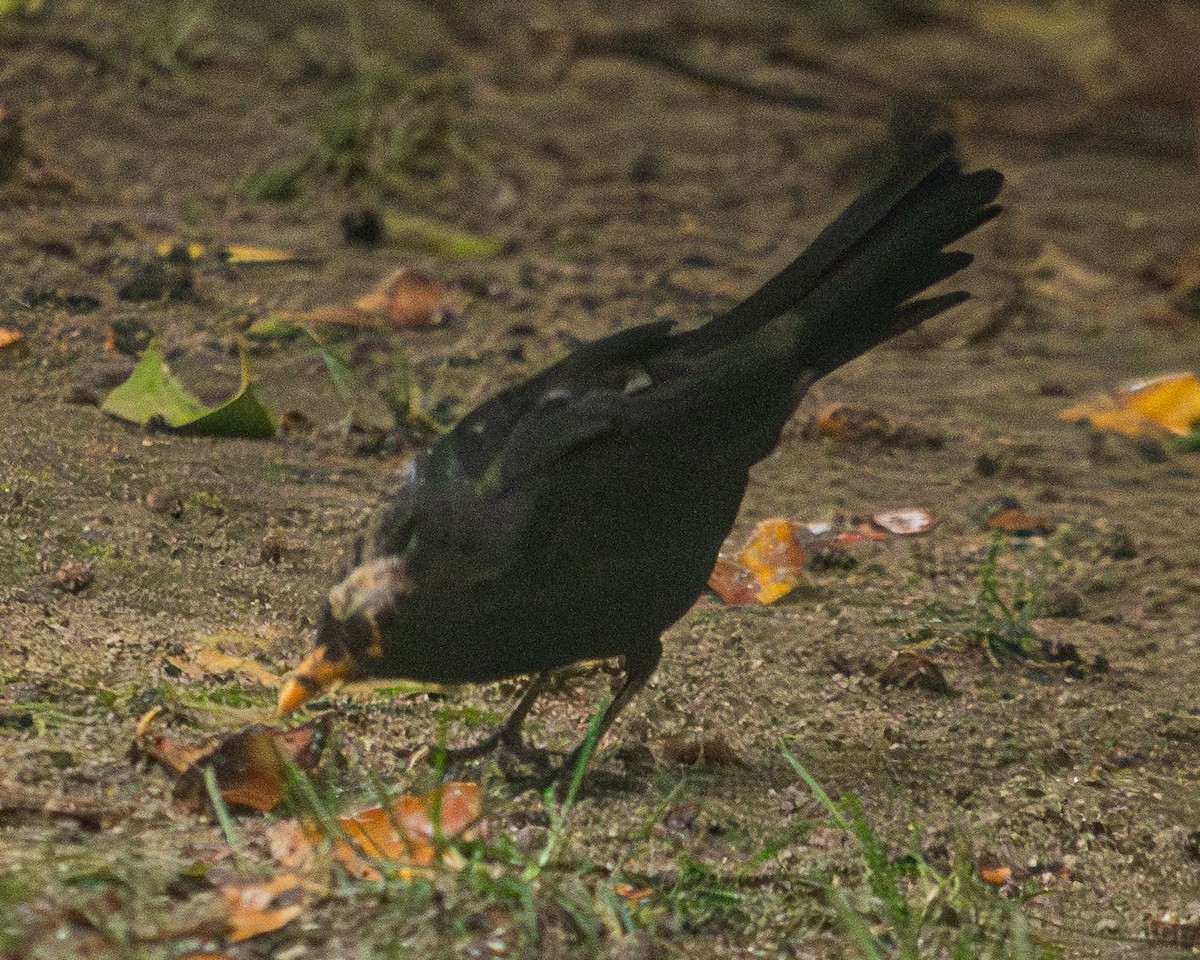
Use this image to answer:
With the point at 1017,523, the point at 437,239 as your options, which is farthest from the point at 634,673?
the point at 437,239

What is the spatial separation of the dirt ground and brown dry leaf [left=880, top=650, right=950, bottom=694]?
0.5 inches

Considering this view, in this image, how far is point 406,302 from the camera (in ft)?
19.2

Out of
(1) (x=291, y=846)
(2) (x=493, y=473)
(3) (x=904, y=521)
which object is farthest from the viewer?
(3) (x=904, y=521)

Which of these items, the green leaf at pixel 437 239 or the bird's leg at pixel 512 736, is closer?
the bird's leg at pixel 512 736

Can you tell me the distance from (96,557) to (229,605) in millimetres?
323

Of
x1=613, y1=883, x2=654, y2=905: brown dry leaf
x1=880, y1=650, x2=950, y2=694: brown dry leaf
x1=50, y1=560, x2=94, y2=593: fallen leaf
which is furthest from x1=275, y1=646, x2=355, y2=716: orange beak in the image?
x1=880, y1=650, x2=950, y2=694: brown dry leaf

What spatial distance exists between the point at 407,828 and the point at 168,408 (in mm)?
2120

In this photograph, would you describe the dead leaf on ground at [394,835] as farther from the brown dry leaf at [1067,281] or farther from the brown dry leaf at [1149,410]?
the brown dry leaf at [1067,281]

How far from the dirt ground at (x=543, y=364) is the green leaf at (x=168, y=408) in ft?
0.20

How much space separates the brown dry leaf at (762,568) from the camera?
13.7ft

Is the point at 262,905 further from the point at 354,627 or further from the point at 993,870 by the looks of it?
the point at 993,870

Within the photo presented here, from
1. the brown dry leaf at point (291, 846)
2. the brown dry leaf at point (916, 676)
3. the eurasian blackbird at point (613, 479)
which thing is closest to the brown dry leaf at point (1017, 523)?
the brown dry leaf at point (916, 676)

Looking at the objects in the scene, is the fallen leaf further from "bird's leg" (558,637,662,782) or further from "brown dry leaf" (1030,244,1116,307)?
"brown dry leaf" (1030,244,1116,307)

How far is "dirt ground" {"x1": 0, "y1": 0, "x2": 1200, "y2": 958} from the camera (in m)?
2.74
